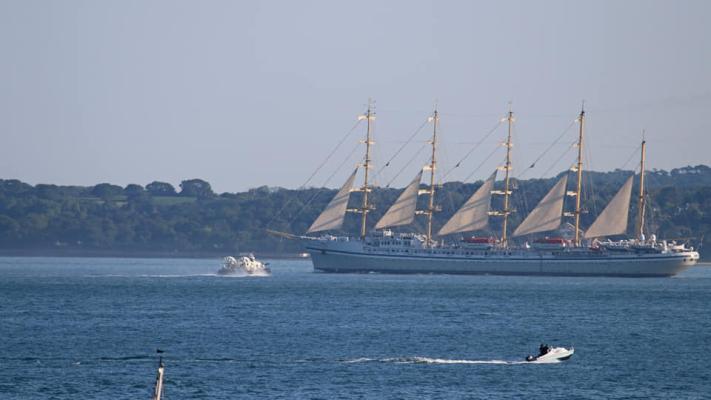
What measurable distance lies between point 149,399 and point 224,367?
8781 millimetres

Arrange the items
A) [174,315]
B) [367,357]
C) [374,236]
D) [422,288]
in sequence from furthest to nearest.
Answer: [374,236]
[422,288]
[174,315]
[367,357]

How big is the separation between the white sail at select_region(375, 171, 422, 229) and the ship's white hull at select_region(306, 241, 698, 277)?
3.71 metres

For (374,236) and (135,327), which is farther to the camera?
(374,236)

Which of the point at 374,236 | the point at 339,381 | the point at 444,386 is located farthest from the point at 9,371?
the point at 374,236

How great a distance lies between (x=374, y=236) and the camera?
168 meters

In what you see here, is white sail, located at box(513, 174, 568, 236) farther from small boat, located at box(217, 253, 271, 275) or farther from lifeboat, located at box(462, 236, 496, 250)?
small boat, located at box(217, 253, 271, 275)

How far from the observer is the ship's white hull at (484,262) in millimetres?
159750

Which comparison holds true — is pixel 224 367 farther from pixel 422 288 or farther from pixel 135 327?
pixel 422 288

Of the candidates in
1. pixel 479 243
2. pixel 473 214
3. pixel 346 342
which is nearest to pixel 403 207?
pixel 473 214

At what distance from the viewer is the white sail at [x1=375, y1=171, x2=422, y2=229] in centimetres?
16388

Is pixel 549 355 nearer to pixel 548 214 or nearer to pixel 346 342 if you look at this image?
pixel 346 342

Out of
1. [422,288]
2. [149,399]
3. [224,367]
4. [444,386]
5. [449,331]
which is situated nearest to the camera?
[149,399]

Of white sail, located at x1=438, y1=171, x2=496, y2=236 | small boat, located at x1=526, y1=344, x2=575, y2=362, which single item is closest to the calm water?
small boat, located at x1=526, y1=344, x2=575, y2=362

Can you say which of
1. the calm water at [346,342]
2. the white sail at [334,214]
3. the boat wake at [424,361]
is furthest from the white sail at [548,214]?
the boat wake at [424,361]
